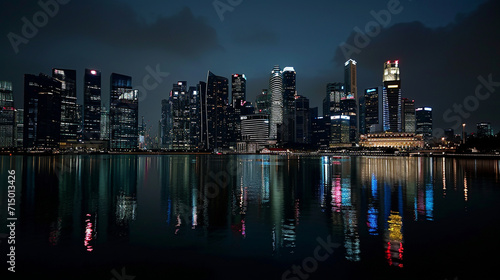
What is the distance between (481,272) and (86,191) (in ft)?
106

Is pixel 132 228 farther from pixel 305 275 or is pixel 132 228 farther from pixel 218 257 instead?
pixel 305 275

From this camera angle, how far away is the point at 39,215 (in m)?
20.8

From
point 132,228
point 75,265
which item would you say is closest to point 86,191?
point 132,228
